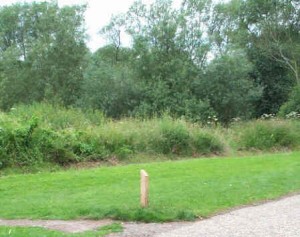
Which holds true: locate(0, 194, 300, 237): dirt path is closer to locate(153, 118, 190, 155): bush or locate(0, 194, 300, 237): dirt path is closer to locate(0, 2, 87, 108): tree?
locate(153, 118, 190, 155): bush

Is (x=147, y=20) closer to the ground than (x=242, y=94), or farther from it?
farther from it

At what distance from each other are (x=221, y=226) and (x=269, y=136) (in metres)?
15.5

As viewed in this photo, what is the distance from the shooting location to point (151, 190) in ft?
39.0

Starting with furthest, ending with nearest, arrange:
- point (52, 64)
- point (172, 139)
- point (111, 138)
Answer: point (52, 64) < point (172, 139) < point (111, 138)

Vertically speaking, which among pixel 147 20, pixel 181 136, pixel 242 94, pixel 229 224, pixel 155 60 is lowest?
pixel 229 224

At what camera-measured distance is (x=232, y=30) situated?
A: 47750 millimetres

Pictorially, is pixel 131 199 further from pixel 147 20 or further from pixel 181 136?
pixel 147 20

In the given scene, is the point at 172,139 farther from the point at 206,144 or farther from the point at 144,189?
the point at 144,189

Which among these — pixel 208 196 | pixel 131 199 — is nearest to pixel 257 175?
pixel 208 196

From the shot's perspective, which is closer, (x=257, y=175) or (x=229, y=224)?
(x=229, y=224)

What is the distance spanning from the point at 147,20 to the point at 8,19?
1099 inches

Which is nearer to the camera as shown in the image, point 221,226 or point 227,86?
point 221,226

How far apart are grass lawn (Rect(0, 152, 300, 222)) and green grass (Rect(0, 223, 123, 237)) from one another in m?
0.87

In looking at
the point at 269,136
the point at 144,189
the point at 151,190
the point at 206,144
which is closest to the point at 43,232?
the point at 144,189
